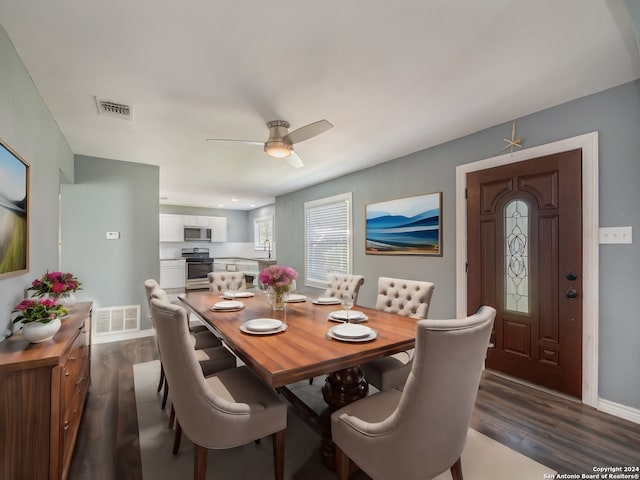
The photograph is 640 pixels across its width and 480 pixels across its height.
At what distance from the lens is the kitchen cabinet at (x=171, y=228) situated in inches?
312

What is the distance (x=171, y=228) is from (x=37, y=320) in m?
7.00

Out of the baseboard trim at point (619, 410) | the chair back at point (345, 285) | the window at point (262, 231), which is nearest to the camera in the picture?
the baseboard trim at point (619, 410)

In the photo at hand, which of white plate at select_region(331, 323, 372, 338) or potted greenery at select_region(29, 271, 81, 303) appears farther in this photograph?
potted greenery at select_region(29, 271, 81, 303)

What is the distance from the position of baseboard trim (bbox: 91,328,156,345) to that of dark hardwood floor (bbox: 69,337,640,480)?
138 cm

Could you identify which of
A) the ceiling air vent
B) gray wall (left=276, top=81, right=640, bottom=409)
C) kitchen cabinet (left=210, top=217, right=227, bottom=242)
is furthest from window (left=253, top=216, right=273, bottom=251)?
the ceiling air vent

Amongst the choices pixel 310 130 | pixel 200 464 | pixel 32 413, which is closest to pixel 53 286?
pixel 32 413

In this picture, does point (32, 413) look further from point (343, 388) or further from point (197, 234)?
point (197, 234)

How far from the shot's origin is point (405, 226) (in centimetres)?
375

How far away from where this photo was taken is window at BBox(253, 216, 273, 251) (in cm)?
852

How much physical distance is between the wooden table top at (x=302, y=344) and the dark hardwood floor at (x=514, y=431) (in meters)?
0.88

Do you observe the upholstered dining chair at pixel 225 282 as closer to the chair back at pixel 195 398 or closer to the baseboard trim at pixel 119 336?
the baseboard trim at pixel 119 336

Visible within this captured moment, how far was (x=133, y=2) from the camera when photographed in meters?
1.41

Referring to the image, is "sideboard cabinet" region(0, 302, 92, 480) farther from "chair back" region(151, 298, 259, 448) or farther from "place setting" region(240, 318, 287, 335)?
"place setting" region(240, 318, 287, 335)

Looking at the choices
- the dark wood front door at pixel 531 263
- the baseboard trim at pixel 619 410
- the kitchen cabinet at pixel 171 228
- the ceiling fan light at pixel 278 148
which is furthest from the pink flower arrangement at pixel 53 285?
the kitchen cabinet at pixel 171 228
